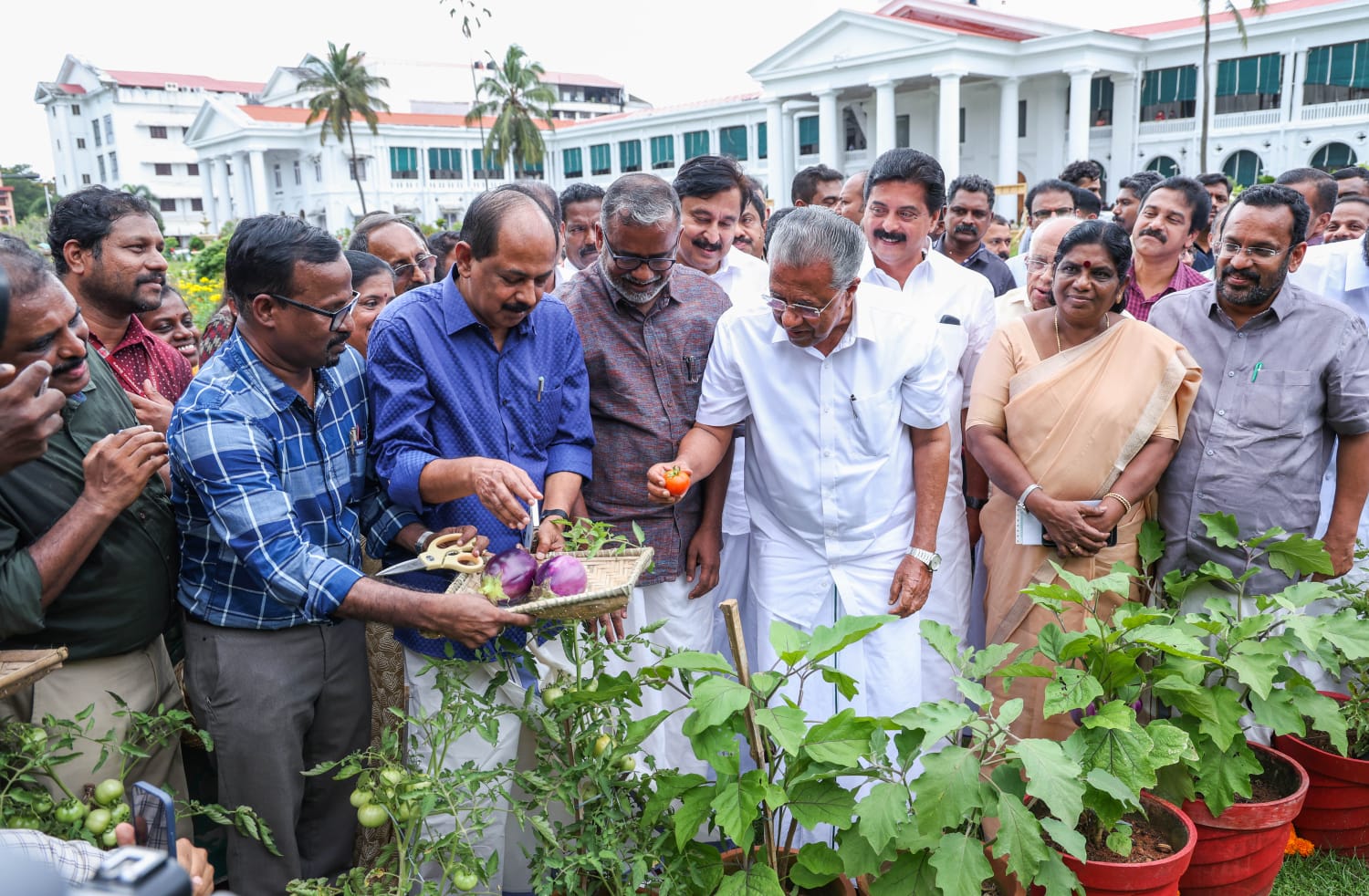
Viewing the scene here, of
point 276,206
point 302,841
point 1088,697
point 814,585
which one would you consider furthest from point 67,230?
point 276,206

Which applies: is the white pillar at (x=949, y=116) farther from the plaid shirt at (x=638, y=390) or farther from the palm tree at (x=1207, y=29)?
the plaid shirt at (x=638, y=390)

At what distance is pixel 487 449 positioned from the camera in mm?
2955

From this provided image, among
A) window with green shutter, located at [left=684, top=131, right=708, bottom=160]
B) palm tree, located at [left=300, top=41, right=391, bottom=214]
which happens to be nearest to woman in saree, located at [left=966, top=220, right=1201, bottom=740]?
window with green shutter, located at [left=684, top=131, right=708, bottom=160]

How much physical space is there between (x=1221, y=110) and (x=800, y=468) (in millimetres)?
35528

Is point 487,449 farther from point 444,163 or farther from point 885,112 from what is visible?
point 444,163

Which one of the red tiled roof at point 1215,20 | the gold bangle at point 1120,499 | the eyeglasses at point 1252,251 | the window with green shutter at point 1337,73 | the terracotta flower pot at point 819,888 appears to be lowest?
the terracotta flower pot at point 819,888

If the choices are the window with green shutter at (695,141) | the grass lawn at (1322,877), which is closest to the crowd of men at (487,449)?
the grass lawn at (1322,877)

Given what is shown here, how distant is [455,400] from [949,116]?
3437 centimetres

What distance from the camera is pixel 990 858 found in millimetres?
2678

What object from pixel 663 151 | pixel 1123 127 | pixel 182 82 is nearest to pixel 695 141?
pixel 663 151

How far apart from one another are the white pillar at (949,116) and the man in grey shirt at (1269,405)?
32.1 meters

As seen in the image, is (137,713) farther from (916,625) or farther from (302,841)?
(916,625)

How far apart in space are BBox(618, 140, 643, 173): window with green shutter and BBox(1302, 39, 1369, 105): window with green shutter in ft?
90.6

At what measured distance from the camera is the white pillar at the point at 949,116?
3338 centimetres
